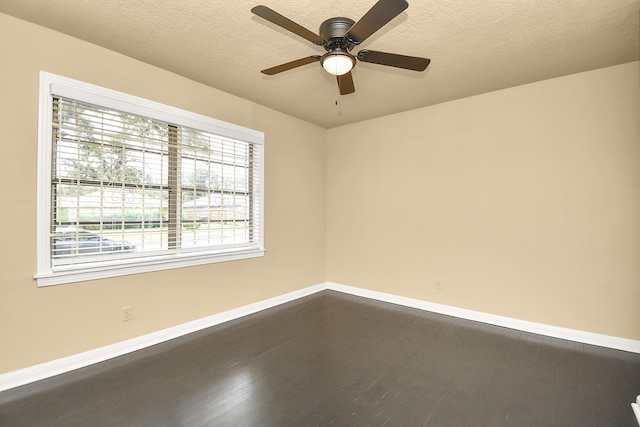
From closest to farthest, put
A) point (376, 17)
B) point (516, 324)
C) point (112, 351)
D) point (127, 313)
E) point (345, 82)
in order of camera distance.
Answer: point (376, 17)
point (345, 82)
point (112, 351)
point (127, 313)
point (516, 324)

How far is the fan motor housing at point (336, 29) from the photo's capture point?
2.01 meters

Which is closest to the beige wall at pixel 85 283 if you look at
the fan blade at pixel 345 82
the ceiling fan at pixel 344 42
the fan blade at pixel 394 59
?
the ceiling fan at pixel 344 42

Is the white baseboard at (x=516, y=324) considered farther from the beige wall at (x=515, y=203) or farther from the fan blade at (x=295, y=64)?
the fan blade at (x=295, y=64)

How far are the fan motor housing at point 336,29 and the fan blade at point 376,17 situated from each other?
0.34ft

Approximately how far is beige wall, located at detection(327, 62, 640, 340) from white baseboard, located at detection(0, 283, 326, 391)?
6.53 feet

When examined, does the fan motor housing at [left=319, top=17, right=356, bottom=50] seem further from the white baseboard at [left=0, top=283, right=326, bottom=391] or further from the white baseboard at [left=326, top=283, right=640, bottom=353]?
the white baseboard at [left=326, top=283, right=640, bottom=353]

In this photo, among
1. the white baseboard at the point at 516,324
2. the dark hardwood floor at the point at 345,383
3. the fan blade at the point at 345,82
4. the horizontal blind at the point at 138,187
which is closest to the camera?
the dark hardwood floor at the point at 345,383

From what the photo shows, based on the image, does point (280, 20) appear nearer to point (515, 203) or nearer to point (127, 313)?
point (127, 313)

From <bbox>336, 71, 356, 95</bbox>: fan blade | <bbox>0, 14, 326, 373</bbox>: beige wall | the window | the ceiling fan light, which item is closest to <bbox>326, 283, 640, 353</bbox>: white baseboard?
<bbox>0, 14, 326, 373</bbox>: beige wall

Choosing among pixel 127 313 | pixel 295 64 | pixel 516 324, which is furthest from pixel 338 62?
pixel 516 324

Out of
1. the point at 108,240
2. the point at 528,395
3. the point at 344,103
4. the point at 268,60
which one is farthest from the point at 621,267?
the point at 108,240

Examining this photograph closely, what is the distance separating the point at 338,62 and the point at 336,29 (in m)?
0.21

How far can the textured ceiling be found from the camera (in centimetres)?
209

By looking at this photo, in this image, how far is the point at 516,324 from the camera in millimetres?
3359
